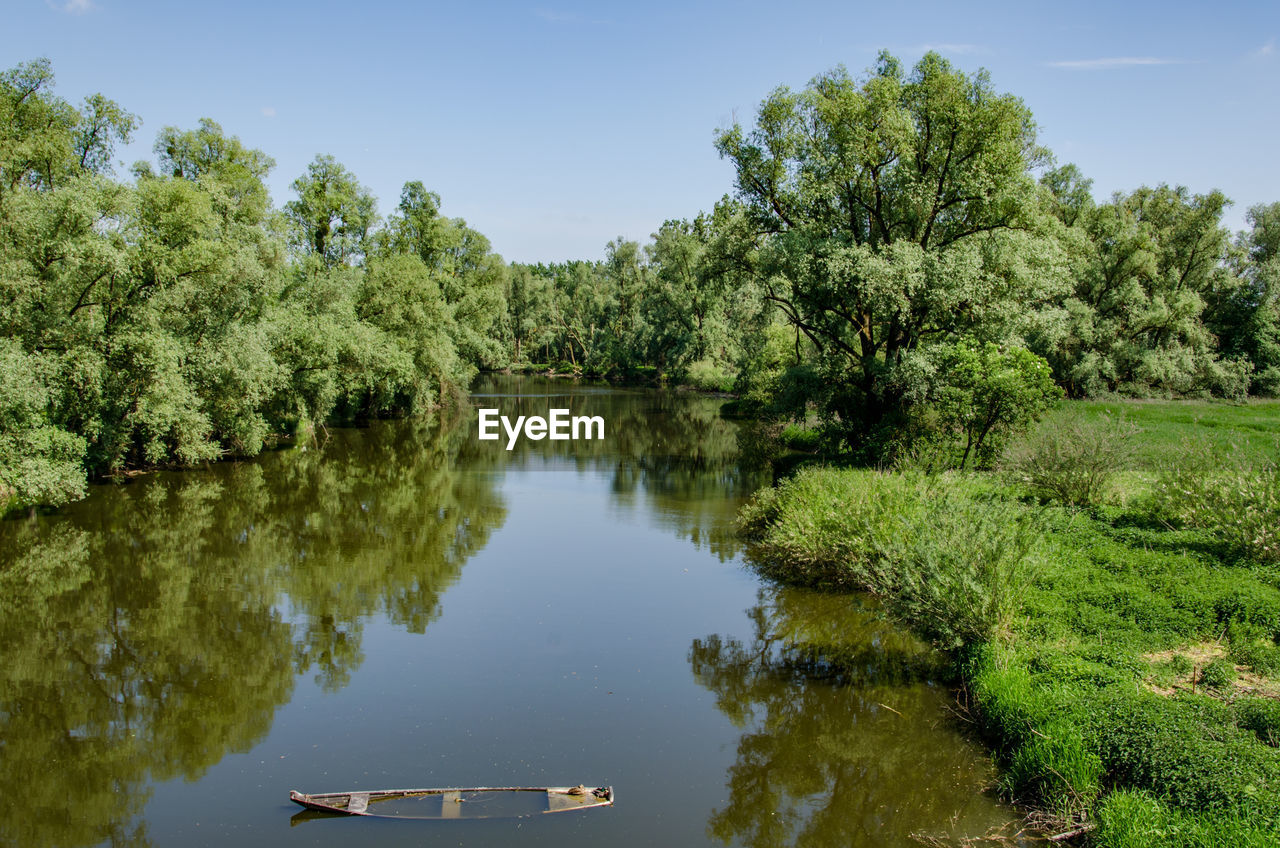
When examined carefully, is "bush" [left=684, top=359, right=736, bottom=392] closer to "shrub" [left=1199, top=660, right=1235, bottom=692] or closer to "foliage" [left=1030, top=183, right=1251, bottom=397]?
"foliage" [left=1030, top=183, right=1251, bottom=397]

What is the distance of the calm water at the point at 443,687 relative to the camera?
28.2 ft

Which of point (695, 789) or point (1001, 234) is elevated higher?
point (1001, 234)

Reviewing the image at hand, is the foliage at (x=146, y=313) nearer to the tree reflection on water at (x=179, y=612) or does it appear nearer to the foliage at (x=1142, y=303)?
the tree reflection on water at (x=179, y=612)

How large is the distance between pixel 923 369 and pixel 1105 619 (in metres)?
11.7

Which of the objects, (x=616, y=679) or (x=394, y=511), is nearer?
(x=616, y=679)

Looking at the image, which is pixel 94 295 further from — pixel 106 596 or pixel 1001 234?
pixel 1001 234

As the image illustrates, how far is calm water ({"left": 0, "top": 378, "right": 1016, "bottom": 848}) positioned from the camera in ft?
28.2

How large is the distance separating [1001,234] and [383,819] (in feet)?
71.0

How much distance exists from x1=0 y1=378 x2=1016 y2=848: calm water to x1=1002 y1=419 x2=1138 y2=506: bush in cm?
642

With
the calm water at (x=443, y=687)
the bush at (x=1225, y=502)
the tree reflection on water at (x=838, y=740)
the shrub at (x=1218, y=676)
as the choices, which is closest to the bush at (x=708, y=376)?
the calm water at (x=443, y=687)

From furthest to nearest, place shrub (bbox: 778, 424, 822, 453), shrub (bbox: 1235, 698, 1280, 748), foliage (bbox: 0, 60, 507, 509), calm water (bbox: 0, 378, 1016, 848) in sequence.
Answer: shrub (bbox: 778, 424, 822, 453), foliage (bbox: 0, 60, 507, 509), calm water (bbox: 0, 378, 1016, 848), shrub (bbox: 1235, 698, 1280, 748)

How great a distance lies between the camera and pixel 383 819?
8398 millimetres

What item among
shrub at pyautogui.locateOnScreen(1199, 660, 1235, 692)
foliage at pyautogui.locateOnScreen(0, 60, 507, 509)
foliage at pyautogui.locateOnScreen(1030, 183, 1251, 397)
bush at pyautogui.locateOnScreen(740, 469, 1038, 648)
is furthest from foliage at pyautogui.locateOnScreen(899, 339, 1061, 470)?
foliage at pyautogui.locateOnScreen(1030, 183, 1251, 397)

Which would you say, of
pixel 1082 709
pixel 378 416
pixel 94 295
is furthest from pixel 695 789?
pixel 378 416
